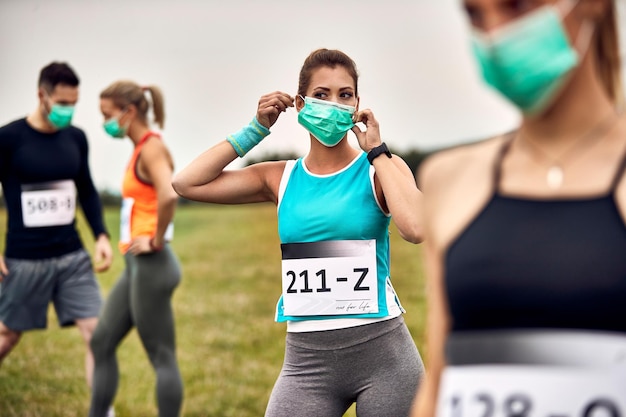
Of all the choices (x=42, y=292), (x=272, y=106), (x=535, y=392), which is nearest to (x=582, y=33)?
(x=535, y=392)

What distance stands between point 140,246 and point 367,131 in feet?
8.61

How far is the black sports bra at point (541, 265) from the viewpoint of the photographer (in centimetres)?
207

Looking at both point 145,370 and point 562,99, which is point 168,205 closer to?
point 145,370

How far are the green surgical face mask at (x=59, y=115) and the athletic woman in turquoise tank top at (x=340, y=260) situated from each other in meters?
3.28

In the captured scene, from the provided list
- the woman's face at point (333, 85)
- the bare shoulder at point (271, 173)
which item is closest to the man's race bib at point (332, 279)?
the bare shoulder at point (271, 173)

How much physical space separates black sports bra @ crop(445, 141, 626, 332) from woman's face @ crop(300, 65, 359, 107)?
2425mm

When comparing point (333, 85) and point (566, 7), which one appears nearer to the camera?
point (566, 7)

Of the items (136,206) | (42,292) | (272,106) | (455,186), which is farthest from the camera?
(42,292)

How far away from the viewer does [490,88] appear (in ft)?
7.47

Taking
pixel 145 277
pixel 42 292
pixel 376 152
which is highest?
pixel 376 152

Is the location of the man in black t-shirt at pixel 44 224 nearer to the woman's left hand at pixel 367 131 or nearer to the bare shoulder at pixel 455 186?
the woman's left hand at pixel 367 131

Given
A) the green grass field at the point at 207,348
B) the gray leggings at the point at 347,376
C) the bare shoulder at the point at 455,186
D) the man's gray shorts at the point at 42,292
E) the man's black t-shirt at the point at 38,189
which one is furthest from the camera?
the green grass field at the point at 207,348

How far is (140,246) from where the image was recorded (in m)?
6.82

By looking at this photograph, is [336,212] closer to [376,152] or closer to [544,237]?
[376,152]
